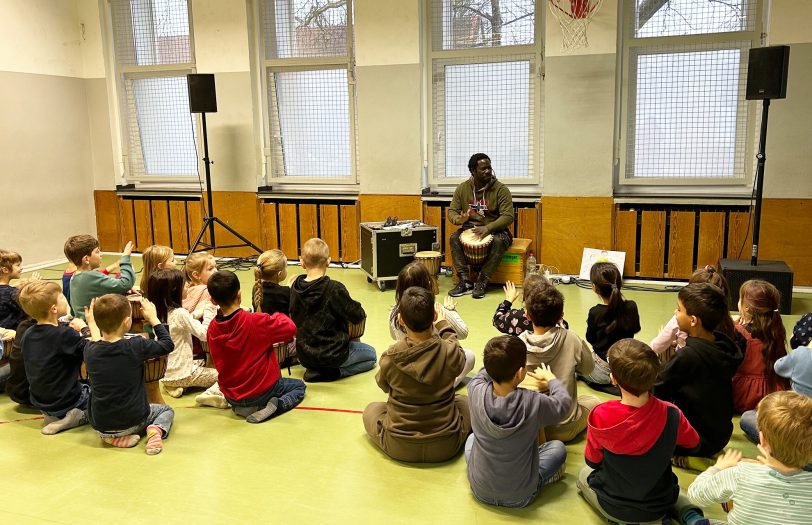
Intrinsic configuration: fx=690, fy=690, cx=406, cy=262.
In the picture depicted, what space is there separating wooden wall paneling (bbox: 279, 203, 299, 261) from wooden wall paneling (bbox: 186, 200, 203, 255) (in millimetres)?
1098

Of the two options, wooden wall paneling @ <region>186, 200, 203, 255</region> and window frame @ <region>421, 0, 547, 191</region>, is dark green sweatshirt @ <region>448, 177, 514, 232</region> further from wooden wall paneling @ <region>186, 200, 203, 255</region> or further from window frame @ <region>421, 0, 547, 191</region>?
wooden wall paneling @ <region>186, 200, 203, 255</region>

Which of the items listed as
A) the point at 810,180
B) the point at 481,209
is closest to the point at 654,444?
the point at 481,209

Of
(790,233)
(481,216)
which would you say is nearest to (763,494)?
Answer: (481,216)

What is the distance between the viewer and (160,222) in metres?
9.03

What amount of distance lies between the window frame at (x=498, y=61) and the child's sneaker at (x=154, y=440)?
16.5 ft

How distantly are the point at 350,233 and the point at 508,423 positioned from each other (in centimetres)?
572

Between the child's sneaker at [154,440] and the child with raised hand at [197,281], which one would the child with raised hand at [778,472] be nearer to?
the child's sneaker at [154,440]

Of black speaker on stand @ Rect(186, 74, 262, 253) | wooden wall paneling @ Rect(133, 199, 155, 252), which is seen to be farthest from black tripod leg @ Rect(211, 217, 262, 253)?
wooden wall paneling @ Rect(133, 199, 155, 252)

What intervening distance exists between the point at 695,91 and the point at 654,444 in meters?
5.41

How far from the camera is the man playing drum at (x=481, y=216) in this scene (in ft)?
22.3

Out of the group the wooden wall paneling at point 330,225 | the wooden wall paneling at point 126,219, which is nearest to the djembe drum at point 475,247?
the wooden wall paneling at point 330,225

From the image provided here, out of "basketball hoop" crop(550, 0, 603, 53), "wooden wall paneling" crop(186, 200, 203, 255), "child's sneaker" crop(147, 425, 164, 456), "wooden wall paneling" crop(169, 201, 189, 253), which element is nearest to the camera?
"child's sneaker" crop(147, 425, 164, 456)

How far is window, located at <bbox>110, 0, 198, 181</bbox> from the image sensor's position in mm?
8750

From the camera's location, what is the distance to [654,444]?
2557mm
